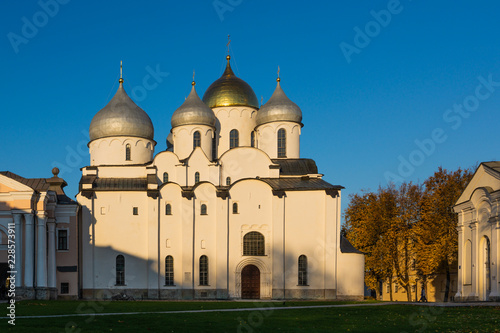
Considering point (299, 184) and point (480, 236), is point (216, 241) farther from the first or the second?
point (480, 236)

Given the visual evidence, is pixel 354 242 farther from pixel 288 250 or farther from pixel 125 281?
pixel 125 281

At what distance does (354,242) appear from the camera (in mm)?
46781

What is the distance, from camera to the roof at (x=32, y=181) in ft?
121

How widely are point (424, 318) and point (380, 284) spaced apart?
1424 inches

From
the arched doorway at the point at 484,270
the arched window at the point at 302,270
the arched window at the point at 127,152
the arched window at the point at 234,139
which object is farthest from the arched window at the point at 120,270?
the arched doorway at the point at 484,270

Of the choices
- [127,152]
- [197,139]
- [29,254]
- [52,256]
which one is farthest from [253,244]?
[29,254]

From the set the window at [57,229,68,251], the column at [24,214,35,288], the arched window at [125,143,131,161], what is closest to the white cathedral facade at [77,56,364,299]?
the window at [57,229,68,251]

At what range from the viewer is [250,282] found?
137 feet

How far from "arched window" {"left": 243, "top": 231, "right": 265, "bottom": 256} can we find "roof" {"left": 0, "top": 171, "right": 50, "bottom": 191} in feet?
45.2

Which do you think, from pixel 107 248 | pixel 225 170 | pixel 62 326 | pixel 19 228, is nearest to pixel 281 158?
pixel 225 170

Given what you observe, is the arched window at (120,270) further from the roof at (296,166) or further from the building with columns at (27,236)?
the roof at (296,166)

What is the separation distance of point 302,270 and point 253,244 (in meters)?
3.83

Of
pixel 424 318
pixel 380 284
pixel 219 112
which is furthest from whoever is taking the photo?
pixel 380 284

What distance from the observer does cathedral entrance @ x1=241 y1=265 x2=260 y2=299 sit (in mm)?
41750
